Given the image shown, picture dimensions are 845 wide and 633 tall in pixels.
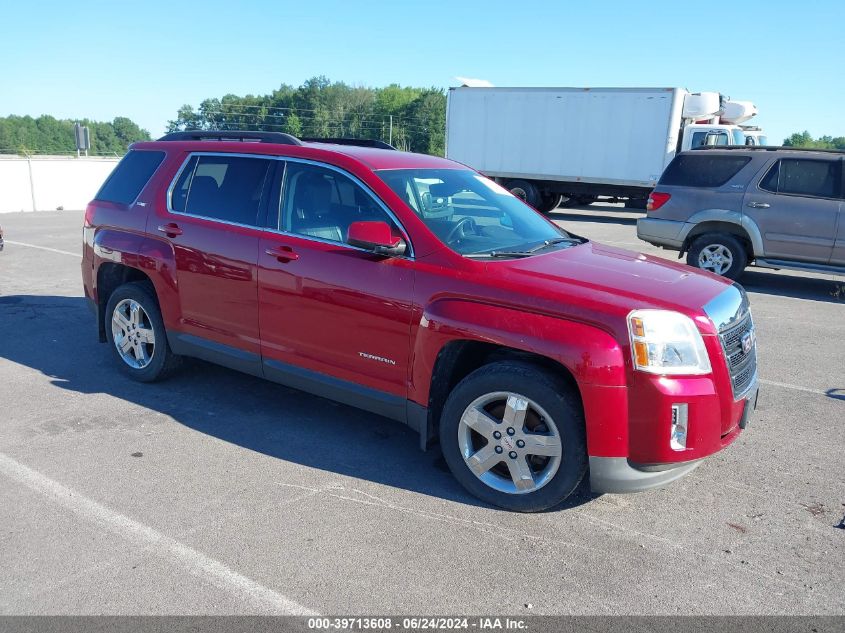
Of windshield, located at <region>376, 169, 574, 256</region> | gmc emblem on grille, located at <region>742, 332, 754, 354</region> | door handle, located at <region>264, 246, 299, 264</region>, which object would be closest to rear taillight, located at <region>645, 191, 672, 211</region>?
windshield, located at <region>376, 169, 574, 256</region>

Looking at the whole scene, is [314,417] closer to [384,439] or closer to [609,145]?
[384,439]

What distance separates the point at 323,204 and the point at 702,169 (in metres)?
8.01

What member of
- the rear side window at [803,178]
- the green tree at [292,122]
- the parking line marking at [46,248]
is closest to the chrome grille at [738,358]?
the rear side window at [803,178]

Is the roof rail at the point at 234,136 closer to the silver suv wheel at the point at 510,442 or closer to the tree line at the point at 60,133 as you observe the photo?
the silver suv wheel at the point at 510,442

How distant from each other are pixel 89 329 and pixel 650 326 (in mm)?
5872

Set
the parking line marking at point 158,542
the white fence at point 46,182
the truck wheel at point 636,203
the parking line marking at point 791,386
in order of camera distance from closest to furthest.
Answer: the parking line marking at point 158,542, the parking line marking at point 791,386, the white fence at point 46,182, the truck wheel at point 636,203

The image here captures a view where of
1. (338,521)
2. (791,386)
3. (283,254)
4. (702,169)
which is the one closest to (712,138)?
(702,169)

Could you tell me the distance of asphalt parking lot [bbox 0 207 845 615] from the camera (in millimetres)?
2998

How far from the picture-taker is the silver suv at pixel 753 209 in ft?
32.2

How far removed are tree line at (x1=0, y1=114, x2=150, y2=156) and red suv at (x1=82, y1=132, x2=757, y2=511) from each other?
349ft

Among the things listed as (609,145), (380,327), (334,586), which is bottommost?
(334,586)

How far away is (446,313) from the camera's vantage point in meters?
3.76

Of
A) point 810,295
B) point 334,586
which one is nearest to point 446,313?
point 334,586

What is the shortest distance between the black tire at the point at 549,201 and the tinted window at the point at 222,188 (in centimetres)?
1859
